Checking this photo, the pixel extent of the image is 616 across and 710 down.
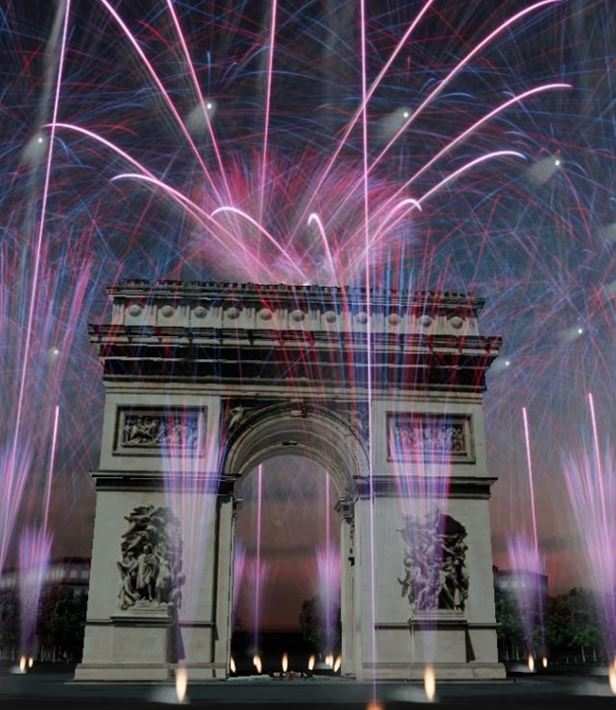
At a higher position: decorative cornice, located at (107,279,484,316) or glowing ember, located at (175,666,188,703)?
decorative cornice, located at (107,279,484,316)

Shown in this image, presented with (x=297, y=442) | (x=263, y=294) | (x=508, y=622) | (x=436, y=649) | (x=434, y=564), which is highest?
(x=263, y=294)

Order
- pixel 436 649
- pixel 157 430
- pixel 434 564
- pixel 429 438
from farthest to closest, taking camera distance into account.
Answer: pixel 429 438, pixel 157 430, pixel 434 564, pixel 436 649

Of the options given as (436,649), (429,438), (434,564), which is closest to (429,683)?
(436,649)

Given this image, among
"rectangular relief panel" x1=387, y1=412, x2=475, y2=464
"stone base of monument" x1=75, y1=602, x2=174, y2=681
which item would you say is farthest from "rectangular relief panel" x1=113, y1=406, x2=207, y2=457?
"rectangular relief panel" x1=387, y1=412, x2=475, y2=464

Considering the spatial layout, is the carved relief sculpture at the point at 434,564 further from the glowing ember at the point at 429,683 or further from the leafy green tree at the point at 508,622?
the leafy green tree at the point at 508,622

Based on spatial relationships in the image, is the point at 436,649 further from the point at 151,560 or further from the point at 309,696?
the point at 151,560

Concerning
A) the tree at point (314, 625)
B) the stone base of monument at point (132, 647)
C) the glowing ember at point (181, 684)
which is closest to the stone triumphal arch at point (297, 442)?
the stone base of monument at point (132, 647)

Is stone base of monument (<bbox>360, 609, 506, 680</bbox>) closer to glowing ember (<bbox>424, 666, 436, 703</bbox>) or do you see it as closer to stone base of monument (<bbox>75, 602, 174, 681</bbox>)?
glowing ember (<bbox>424, 666, 436, 703</bbox>)
